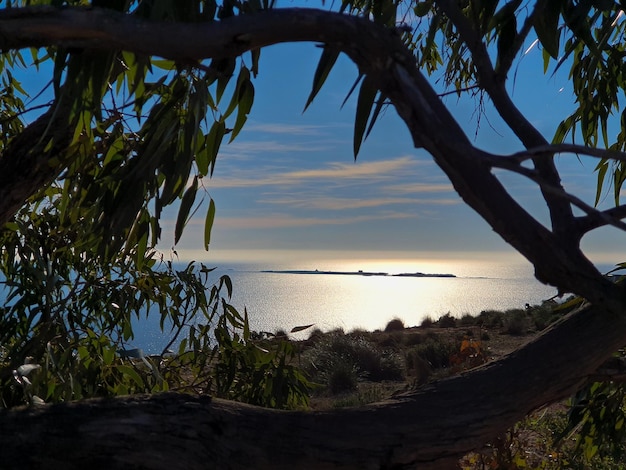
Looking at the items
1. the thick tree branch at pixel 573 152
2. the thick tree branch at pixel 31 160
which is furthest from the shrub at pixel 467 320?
the thick tree branch at pixel 573 152

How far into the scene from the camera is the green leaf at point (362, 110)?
3.79 feet

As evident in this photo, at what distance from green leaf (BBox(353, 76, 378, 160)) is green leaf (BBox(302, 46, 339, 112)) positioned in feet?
0.31

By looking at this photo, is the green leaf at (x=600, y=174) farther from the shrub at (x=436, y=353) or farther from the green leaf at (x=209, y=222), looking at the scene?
the shrub at (x=436, y=353)

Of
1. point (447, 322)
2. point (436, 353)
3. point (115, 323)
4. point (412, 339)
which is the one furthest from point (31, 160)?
point (447, 322)

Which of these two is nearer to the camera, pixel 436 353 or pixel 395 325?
pixel 436 353

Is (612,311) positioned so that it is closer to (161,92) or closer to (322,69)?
(322,69)

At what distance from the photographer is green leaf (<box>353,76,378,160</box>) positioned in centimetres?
115

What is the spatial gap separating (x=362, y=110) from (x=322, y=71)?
106mm

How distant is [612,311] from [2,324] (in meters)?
2.15

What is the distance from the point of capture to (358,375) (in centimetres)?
741

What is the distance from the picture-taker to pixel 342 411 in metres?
1.01

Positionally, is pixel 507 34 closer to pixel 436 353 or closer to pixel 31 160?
pixel 31 160

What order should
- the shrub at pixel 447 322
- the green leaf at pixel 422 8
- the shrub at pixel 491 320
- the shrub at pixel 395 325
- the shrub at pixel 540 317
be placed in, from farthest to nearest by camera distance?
the shrub at pixel 395 325
the shrub at pixel 447 322
the shrub at pixel 491 320
the shrub at pixel 540 317
the green leaf at pixel 422 8

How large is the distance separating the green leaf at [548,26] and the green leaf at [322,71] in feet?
1.61
